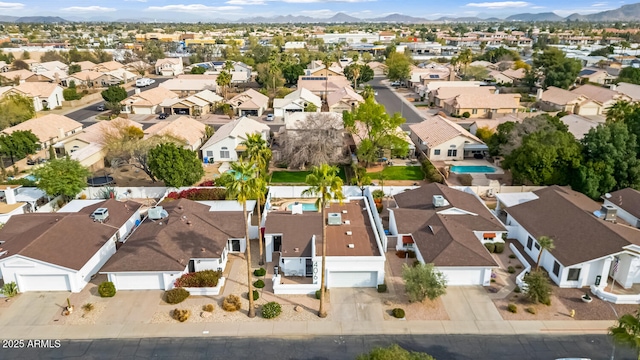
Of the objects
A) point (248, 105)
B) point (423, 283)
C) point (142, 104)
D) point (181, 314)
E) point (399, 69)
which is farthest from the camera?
point (399, 69)

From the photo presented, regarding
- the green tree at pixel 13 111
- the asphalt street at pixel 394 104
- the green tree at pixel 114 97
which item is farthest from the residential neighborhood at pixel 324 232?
the green tree at pixel 114 97

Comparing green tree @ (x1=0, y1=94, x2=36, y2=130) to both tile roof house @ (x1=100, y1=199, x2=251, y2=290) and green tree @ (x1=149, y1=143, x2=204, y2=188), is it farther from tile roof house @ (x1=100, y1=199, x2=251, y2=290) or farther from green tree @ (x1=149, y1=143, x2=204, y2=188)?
tile roof house @ (x1=100, y1=199, x2=251, y2=290)

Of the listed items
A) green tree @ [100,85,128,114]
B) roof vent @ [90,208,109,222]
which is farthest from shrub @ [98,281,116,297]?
green tree @ [100,85,128,114]

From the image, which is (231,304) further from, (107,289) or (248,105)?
(248,105)

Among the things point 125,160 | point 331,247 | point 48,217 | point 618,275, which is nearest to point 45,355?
point 48,217

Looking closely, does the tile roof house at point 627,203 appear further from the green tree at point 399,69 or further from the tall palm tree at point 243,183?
the green tree at point 399,69

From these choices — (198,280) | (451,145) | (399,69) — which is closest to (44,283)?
(198,280)
